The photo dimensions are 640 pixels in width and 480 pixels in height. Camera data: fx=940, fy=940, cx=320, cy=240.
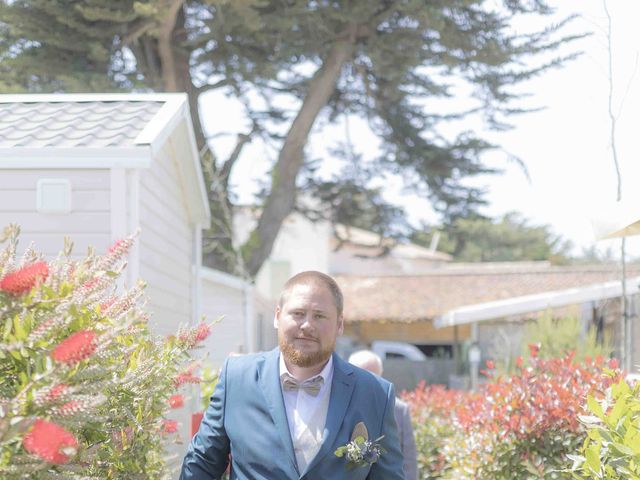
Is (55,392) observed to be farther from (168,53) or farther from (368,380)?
(168,53)

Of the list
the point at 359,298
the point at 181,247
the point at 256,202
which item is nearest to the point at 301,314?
the point at 181,247

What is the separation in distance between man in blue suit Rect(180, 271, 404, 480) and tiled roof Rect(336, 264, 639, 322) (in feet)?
87.2

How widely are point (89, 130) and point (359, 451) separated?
4411 mm

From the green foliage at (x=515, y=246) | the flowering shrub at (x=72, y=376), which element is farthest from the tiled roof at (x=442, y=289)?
the flowering shrub at (x=72, y=376)

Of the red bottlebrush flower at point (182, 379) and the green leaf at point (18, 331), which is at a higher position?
the green leaf at point (18, 331)

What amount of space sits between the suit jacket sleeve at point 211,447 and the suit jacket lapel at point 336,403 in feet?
1.50

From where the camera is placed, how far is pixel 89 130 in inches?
287

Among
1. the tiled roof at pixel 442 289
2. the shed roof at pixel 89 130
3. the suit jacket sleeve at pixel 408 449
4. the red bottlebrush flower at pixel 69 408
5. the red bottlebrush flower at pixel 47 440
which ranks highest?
the shed roof at pixel 89 130

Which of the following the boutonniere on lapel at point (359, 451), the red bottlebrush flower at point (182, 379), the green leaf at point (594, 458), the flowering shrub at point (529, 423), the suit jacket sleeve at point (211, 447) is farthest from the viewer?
the flowering shrub at point (529, 423)

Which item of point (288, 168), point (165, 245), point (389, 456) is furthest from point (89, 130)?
point (288, 168)

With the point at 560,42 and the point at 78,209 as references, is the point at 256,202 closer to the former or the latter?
the point at 560,42

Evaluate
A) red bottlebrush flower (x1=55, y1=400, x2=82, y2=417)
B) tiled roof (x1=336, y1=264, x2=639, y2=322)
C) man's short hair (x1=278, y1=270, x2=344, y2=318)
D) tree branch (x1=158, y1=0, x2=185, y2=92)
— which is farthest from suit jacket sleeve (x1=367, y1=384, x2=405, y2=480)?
tiled roof (x1=336, y1=264, x2=639, y2=322)

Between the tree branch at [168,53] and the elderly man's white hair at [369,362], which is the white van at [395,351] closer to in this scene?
the tree branch at [168,53]

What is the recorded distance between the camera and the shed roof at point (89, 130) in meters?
6.83
